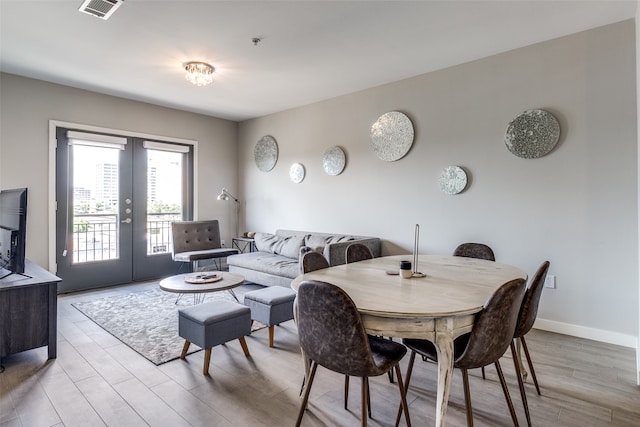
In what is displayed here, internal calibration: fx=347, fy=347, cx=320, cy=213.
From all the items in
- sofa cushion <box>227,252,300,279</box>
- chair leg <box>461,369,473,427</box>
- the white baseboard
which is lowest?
the white baseboard

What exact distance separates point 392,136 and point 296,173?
1.72 meters

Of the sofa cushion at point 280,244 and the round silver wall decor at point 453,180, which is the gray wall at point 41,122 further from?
the round silver wall decor at point 453,180

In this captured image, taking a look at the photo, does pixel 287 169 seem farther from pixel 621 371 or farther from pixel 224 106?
pixel 621 371

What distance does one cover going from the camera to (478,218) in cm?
352

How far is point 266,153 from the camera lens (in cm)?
575

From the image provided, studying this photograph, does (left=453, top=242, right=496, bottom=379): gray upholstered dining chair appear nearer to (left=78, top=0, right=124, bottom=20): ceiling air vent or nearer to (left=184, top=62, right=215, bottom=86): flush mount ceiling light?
(left=184, top=62, right=215, bottom=86): flush mount ceiling light

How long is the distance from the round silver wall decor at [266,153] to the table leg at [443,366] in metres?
4.51

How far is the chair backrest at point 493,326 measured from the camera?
1509 mm

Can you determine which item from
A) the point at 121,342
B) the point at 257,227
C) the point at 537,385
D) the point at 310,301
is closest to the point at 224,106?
the point at 257,227

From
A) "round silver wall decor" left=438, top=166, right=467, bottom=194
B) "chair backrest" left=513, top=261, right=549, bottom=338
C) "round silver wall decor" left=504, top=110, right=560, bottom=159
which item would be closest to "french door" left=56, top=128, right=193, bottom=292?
"round silver wall decor" left=438, top=166, right=467, bottom=194

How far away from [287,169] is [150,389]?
149 inches

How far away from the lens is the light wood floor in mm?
1899

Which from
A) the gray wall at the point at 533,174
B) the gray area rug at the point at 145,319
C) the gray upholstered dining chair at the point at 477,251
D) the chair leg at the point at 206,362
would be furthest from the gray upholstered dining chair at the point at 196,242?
the gray upholstered dining chair at the point at 477,251

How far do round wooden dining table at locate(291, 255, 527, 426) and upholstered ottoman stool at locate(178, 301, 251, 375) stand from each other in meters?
0.80
